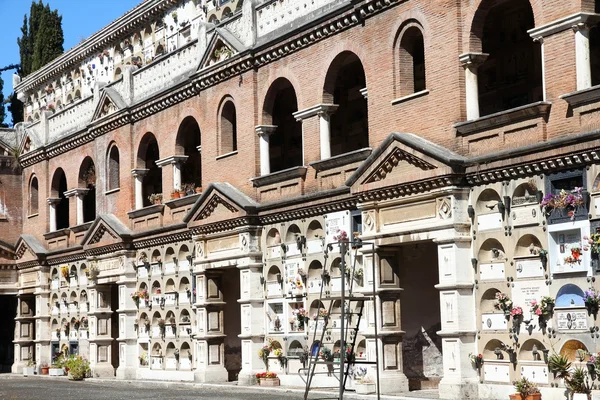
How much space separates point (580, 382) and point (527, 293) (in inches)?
92.0

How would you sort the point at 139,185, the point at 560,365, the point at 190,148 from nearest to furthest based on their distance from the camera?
the point at 560,365
the point at 190,148
the point at 139,185

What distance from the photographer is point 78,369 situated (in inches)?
1526

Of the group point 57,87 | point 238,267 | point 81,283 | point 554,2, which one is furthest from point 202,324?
point 57,87

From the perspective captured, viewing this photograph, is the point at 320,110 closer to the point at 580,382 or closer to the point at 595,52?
the point at 595,52

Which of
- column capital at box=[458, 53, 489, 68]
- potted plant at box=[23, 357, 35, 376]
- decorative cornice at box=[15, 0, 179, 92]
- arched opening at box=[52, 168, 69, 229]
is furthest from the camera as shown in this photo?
decorative cornice at box=[15, 0, 179, 92]

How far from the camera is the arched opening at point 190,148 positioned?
34594mm

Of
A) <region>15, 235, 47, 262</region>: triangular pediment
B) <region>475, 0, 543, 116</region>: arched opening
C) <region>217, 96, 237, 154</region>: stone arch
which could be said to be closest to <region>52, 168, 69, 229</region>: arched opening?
<region>15, 235, 47, 262</region>: triangular pediment

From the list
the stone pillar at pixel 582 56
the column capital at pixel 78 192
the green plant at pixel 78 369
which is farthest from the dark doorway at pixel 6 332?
the stone pillar at pixel 582 56

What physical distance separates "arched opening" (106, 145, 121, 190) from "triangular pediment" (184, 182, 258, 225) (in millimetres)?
7545

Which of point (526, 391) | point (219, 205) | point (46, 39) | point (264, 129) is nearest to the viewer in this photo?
point (526, 391)

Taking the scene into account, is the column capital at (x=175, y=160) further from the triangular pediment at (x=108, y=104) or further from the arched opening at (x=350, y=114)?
the arched opening at (x=350, y=114)

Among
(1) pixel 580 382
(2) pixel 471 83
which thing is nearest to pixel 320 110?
(2) pixel 471 83

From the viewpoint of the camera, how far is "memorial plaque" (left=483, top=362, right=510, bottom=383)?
2153cm

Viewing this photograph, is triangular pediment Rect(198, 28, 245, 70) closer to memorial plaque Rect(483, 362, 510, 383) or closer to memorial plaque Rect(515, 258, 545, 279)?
memorial plaque Rect(515, 258, 545, 279)
